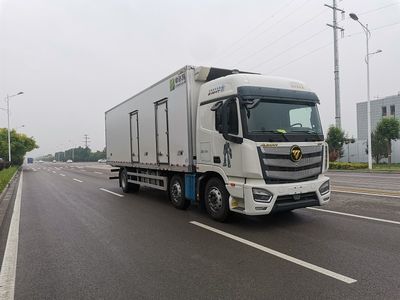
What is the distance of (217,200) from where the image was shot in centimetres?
795

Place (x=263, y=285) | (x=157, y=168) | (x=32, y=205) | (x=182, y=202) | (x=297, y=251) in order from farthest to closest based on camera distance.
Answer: (x=32, y=205), (x=157, y=168), (x=182, y=202), (x=297, y=251), (x=263, y=285)

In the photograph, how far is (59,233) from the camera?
7.38 meters

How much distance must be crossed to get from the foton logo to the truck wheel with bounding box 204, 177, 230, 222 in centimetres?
155

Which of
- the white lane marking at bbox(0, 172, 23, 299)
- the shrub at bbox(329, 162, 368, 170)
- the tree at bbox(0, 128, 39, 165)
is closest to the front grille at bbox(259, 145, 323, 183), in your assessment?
the white lane marking at bbox(0, 172, 23, 299)

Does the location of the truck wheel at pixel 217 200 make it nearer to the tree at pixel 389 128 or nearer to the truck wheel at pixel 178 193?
the truck wheel at pixel 178 193

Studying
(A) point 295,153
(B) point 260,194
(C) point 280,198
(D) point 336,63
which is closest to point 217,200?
(B) point 260,194

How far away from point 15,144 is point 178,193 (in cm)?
5506

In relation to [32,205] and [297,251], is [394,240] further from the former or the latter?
[32,205]

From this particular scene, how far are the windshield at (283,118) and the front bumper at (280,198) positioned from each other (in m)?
1.00

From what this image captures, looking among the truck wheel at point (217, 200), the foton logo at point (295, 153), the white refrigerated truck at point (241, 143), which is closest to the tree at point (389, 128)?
the white refrigerated truck at point (241, 143)

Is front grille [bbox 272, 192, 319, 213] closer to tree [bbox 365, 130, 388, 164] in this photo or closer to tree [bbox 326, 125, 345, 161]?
tree [bbox 326, 125, 345, 161]

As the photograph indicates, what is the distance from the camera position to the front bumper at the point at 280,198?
6.92 m

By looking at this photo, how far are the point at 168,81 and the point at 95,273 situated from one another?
6.09 metres

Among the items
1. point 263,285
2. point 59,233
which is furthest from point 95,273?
point 59,233
